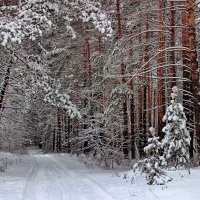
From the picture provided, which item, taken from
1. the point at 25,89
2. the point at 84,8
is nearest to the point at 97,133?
Result: the point at 25,89

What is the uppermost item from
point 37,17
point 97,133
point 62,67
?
point 62,67

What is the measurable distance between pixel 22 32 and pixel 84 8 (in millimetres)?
2852

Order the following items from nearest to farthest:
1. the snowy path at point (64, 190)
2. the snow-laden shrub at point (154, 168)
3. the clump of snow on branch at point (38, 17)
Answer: the snowy path at point (64, 190) → the snow-laden shrub at point (154, 168) → the clump of snow on branch at point (38, 17)

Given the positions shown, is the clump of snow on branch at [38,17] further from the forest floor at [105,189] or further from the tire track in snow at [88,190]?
the tire track in snow at [88,190]

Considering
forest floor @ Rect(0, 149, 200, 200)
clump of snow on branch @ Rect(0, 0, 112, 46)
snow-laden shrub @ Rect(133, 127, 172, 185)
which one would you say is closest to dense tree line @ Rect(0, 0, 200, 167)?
clump of snow on branch @ Rect(0, 0, 112, 46)

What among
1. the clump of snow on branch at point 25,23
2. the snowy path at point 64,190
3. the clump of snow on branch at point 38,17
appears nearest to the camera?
the snowy path at point 64,190

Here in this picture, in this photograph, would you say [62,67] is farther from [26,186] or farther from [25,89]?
[26,186]

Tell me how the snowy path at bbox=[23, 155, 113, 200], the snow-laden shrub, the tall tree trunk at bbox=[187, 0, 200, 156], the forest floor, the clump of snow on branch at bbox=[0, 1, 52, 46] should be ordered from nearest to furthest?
the forest floor < the snowy path at bbox=[23, 155, 113, 200] < the snow-laden shrub < the clump of snow on branch at bbox=[0, 1, 52, 46] < the tall tree trunk at bbox=[187, 0, 200, 156]

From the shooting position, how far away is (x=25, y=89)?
58.5 ft

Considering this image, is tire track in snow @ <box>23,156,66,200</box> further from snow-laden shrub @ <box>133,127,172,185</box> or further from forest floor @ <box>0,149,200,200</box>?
snow-laden shrub @ <box>133,127,172,185</box>

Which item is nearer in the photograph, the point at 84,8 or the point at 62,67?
the point at 84,8

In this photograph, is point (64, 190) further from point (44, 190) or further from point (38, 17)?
point (38, 17)

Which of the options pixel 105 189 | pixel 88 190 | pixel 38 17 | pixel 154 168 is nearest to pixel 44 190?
pixel 88 190

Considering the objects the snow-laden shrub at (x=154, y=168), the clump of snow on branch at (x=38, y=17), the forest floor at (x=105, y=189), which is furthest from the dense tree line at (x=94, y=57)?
the forest floor at (x=105, y=189)
